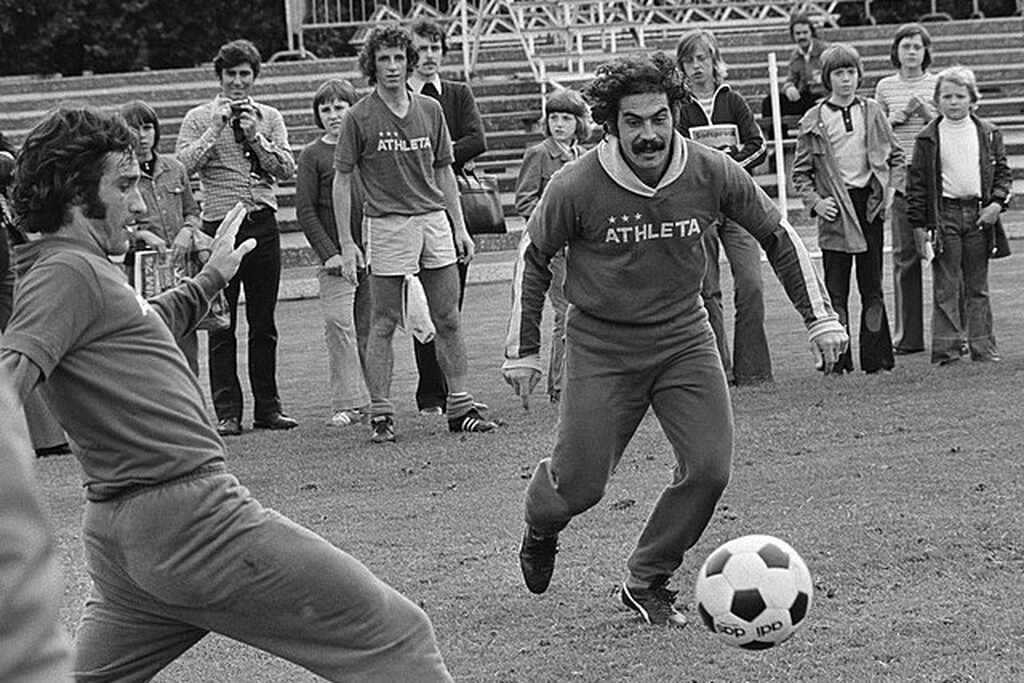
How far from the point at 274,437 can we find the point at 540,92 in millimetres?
15118

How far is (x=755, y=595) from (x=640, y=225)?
145 centimetres

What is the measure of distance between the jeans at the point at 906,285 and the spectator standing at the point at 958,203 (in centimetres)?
43

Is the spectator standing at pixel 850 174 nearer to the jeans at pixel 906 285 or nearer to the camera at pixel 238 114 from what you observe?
the jeans at pixel 906 285

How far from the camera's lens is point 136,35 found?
106 feet

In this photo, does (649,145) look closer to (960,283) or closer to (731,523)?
(731,523)

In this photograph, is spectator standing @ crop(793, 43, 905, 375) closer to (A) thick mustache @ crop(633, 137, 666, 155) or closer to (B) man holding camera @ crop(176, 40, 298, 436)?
(B) man holding camera @ crop(176, 40, 298, 436)

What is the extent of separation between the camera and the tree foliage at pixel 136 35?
31750 mm

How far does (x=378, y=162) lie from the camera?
10914mm

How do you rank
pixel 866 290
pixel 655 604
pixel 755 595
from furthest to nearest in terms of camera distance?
pixel 866 290 < pixel 655 604 < pixel 755 595

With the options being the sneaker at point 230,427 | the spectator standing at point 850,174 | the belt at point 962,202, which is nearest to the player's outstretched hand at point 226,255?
the sneaker at point 230,427

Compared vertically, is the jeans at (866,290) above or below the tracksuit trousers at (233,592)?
below

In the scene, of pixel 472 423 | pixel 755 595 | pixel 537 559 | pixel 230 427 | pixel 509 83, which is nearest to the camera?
pixel 755 595

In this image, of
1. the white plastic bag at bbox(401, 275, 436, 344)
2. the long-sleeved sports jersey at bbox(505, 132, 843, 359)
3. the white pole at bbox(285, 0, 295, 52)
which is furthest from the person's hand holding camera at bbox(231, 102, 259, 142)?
the white pole at bbox(285, 0, 295, 52)

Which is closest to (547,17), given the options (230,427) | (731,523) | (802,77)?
(802,77)
